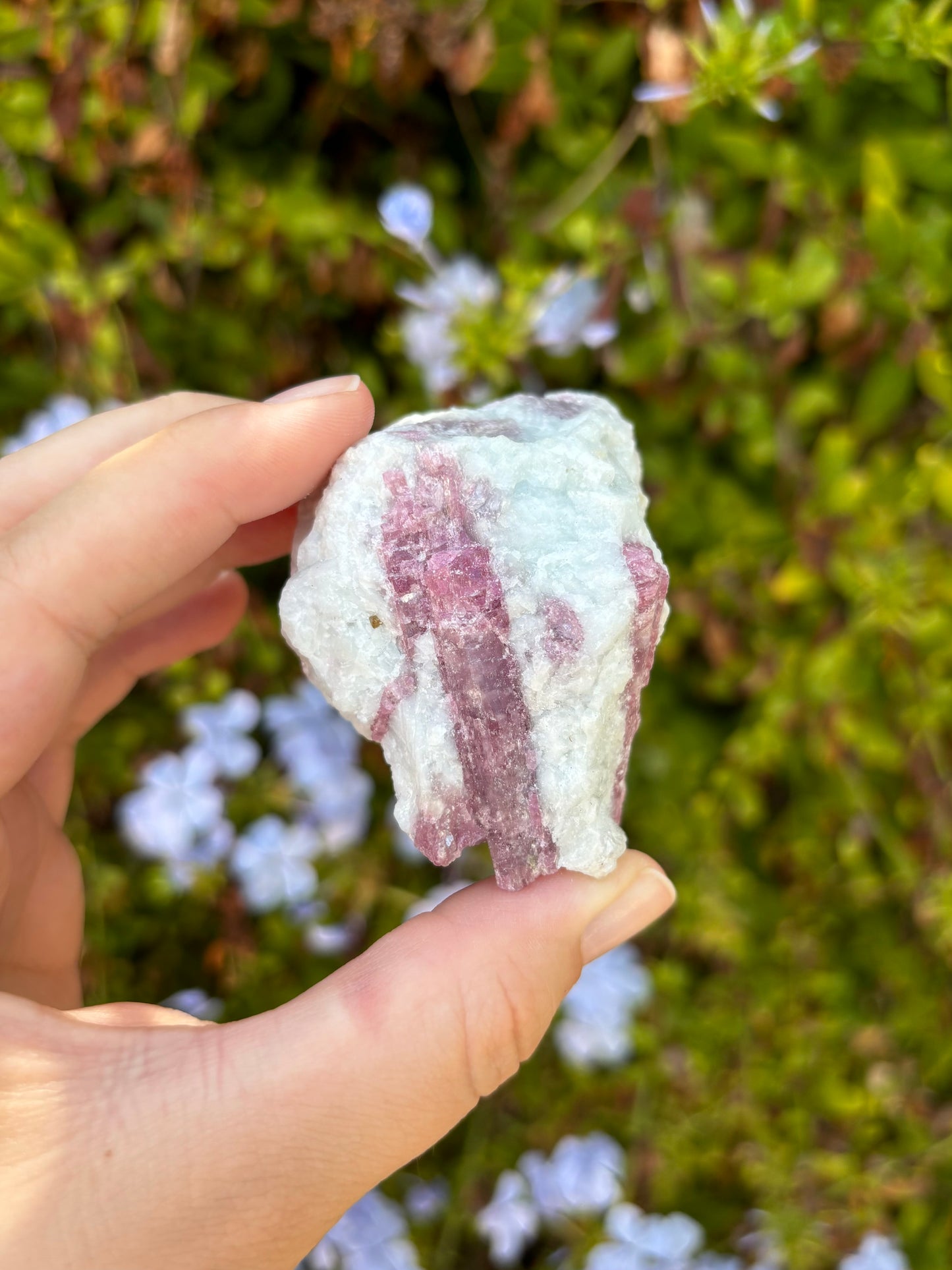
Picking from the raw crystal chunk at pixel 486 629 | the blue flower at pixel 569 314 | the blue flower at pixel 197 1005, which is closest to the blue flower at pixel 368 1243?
the blue flower at pixel 197 1005

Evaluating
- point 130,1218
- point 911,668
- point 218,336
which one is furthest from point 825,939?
point 218,336

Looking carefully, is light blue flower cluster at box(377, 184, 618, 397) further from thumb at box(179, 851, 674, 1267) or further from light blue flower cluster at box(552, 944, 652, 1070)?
light blue flower cluster at box(552, 944, 652, 1070)

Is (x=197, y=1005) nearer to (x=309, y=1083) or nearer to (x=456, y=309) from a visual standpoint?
(x=309, y=1083)

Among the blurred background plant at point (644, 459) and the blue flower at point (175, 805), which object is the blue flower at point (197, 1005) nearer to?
the blurred background plant at point (644, 459)

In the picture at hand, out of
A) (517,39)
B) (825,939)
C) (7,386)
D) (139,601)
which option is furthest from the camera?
(825,939)

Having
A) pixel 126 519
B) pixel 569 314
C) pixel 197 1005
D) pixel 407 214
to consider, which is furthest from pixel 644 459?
pixel 197 1005

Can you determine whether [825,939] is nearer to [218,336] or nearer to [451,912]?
[451,912]

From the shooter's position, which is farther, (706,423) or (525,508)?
(706,423)
